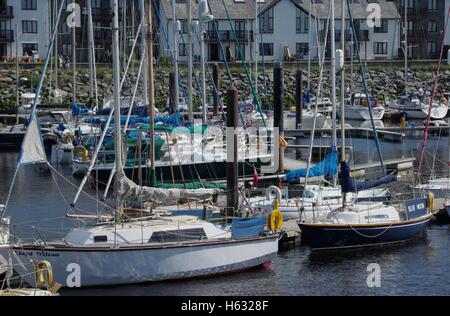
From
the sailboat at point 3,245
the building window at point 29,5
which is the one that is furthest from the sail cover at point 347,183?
the building window at point 29,5

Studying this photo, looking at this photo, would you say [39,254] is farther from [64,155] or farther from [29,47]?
[29,47]

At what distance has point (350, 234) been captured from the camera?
37344 mm

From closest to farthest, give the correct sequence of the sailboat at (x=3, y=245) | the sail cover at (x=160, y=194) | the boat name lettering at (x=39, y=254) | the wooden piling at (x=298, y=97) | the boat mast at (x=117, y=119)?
the boat name lettering at (x=39, y=254) → the sailboat at (x=3, y=245) → the boat mast at (x=117, y=119) → the sail cover at (x=160, y=194) → the wooden piling at (x=298, y=97)

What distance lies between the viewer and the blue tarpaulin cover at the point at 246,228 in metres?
33.8

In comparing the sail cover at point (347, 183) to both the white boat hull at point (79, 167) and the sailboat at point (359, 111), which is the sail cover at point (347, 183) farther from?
the sailboat at point (359, 111)

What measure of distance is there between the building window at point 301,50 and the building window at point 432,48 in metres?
14.5

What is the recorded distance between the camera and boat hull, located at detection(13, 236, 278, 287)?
31.6 meters

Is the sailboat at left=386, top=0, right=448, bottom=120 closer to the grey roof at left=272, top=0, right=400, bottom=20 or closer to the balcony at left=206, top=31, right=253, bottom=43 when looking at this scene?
the grey roof at left=272, top=0, right=400, bottom=20

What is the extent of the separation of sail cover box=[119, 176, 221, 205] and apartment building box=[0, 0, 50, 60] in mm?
62083

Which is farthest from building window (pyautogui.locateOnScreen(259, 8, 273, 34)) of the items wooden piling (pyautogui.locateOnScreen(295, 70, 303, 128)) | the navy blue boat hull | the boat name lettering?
the boat name lettering

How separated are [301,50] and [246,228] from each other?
73.1 metres

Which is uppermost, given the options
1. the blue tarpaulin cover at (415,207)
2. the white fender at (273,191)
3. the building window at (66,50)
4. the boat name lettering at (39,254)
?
the building window at (66,50)
